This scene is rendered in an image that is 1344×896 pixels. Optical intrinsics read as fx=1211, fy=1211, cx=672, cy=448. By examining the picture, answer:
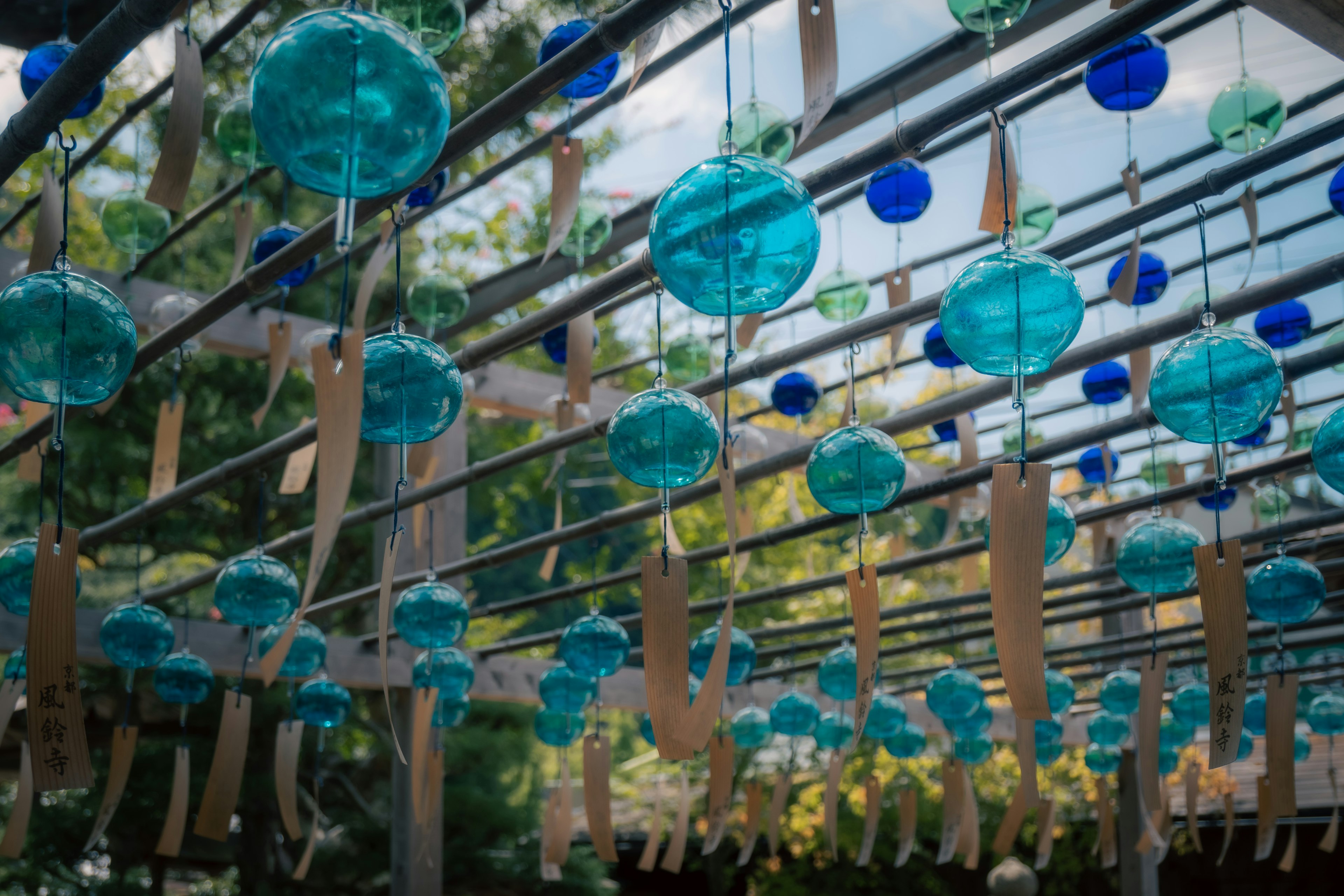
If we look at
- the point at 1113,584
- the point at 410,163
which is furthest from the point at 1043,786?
the point at 410,163

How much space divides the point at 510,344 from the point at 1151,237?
1.96 meters

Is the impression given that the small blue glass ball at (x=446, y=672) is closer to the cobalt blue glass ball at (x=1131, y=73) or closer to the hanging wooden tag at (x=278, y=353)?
the hanging wooden tag at (x=278, y=353)

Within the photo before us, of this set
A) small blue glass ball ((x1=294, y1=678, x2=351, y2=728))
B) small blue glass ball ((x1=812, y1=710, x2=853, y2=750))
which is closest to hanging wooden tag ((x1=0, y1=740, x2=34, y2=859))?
small blue glass ball ((x1=294, y1=678, x2=351, y2=728))

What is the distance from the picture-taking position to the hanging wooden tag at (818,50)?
6.49ft

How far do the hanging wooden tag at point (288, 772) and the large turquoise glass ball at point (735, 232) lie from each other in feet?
9.32

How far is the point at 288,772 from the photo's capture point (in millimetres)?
3998

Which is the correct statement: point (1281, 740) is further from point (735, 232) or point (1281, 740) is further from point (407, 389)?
point (407, 389)

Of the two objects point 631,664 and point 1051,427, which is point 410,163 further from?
point 1051,427

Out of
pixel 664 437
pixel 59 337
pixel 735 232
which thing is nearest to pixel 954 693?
pixel 664 437

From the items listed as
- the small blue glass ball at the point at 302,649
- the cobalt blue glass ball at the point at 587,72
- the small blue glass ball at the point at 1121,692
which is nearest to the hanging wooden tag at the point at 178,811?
the small blue glass ball at the point at 302,649

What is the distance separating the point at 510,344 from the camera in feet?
10.4

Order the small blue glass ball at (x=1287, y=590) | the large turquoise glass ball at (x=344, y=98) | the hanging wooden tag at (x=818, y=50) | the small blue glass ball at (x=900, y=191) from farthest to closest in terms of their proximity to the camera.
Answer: the small blue glass ball at (x=1287, y=590), the small blue glass ball at (x=900, y=191), the hanging wooden tag at (x=818, y=50), the large turquoise glass ball at (x=344, y=98)

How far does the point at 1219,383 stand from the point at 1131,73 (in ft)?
3.14

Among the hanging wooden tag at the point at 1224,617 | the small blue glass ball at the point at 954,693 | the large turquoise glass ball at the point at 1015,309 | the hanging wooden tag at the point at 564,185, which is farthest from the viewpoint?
the small blue glass ball at the point at 954,693
